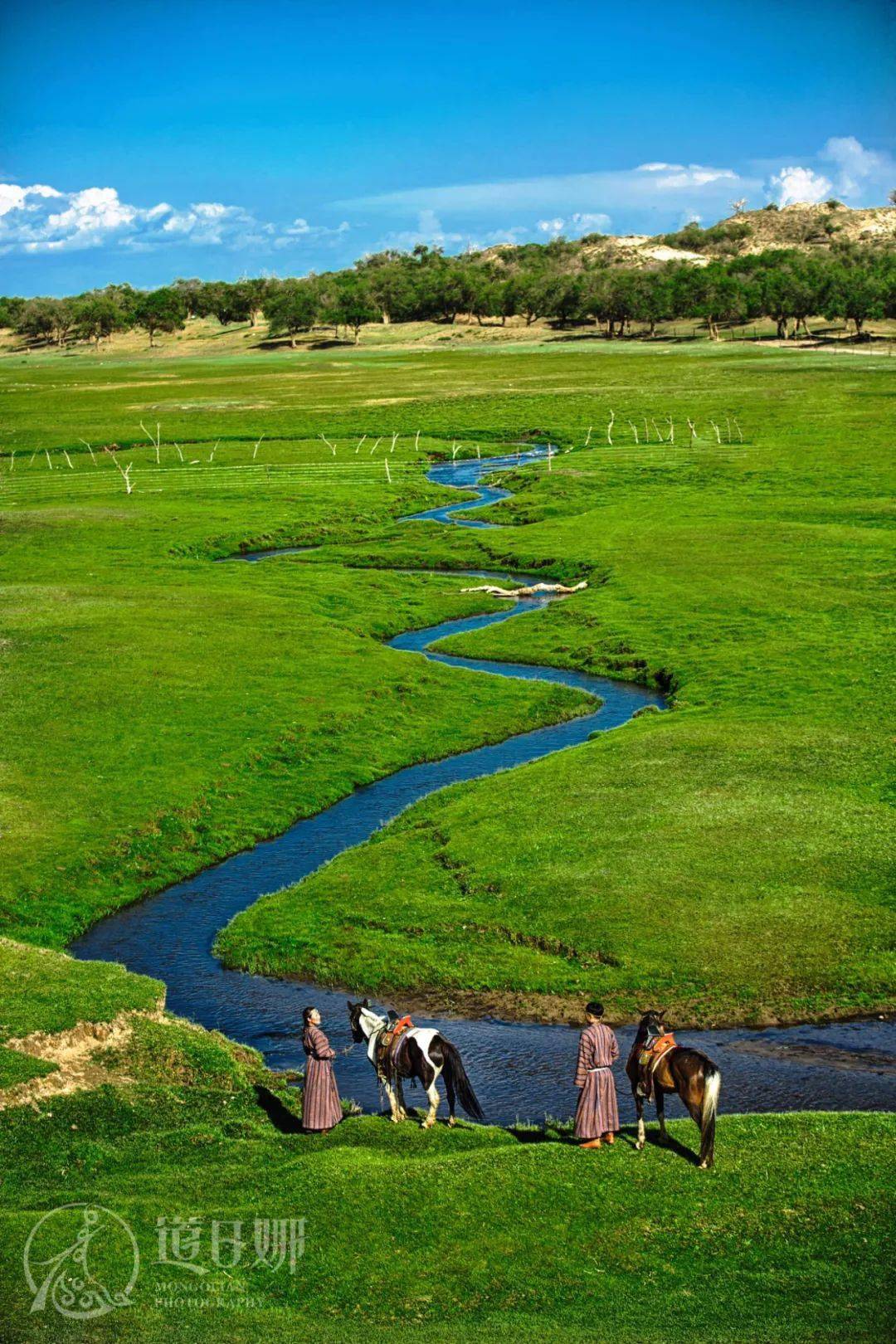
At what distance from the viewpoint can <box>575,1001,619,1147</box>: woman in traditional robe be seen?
2312 centimetres

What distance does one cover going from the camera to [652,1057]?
75.8ft

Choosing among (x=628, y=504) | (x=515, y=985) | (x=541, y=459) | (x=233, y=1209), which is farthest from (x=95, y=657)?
(x=541, y=459)

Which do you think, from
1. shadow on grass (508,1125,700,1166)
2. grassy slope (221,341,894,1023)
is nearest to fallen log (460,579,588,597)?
grassy slope (221,341,894,1023)

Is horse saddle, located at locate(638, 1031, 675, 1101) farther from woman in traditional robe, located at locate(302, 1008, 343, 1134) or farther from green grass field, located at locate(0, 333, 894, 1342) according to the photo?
woman in traditional robe, located at locate(302, 1008, 343, 1134)

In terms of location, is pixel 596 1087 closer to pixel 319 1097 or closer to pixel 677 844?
pixel 319 1097

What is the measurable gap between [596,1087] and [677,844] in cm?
1710

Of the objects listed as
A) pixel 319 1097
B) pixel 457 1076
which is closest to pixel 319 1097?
pixel 319 1097

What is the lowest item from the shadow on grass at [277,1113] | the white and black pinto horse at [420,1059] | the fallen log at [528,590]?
the shadow on grass at [277,1113]

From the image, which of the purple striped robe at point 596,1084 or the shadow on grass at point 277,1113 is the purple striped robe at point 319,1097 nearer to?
the shadow on grass at point 277,1113

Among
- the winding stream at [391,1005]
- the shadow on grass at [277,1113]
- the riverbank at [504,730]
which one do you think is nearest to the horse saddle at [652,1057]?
the winding stream at [391,1005]

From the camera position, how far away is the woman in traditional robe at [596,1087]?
23125 mm

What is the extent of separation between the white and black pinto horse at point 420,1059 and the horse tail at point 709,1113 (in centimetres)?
422

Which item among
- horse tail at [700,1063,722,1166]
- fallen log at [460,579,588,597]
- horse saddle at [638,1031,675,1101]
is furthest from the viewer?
fallen log at [460,579,588,597]

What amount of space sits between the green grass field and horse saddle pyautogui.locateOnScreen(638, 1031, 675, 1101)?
4.47 ft
